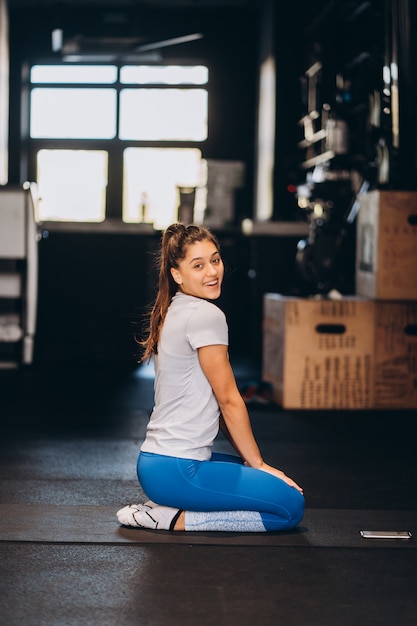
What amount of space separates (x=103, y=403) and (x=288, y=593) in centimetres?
311

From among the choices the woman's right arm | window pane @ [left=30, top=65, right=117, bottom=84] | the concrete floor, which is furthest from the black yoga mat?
window pane @ [left=30, top=65, right=117, bottom=84]

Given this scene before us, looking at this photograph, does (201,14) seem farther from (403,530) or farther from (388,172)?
(403,530)

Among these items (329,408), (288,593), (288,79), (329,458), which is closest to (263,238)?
(288,79)

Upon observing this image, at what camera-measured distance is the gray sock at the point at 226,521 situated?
8.98ft

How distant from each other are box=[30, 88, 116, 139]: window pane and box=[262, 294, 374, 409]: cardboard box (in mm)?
6938

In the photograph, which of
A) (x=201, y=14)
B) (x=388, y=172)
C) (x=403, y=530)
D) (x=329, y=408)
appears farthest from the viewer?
(x=201, y=14)

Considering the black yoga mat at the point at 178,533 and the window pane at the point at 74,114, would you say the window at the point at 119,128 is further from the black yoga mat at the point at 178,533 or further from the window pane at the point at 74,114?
the black yoga mat at the point at 178,533

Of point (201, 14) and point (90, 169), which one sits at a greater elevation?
point (201, 14)

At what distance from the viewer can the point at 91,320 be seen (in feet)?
25.8

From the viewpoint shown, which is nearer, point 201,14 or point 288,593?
point 288,593

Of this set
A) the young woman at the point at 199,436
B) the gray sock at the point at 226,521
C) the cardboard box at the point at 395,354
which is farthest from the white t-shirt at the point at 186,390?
the cardboard box at the point at 395,354

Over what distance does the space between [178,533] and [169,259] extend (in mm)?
743

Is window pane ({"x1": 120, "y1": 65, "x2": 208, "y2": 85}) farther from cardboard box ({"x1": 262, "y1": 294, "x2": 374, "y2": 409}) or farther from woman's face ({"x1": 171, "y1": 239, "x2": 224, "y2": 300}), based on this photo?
woman's face ({"x1": 171, "y1": 239, "x2": 224, "y2": 300})

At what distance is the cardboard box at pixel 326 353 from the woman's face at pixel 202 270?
2.27 meters
